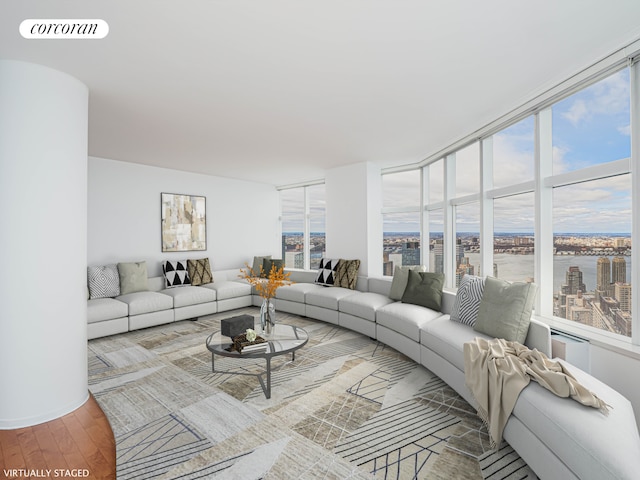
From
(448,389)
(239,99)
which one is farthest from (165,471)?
(239,99)

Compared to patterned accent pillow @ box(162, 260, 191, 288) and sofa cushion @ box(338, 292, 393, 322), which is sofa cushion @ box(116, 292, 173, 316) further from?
sofa cushion @ box(338, 292, 393, 322)

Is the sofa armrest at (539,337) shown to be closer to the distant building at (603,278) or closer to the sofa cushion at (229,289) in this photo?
the distant building at (603,278)

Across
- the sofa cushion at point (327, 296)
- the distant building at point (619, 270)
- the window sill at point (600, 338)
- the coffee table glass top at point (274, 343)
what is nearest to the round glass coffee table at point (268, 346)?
the coffee table glass top at point (274, 343)

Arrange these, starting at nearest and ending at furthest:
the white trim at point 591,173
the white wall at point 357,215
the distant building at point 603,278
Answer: the white trim at point 591,173
the distant building at point 603,278
the white wall at point 357,215

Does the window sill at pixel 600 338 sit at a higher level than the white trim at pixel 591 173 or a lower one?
lower

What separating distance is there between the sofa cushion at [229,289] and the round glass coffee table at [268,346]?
7.95ft

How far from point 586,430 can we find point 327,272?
14.4ft

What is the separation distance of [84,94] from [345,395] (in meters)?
3.37

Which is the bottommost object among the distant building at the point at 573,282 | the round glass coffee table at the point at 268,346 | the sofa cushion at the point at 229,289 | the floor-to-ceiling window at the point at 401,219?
the round glass coffee table at the point at 268,346

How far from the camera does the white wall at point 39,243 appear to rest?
2439mm

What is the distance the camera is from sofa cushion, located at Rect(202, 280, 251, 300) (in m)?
5.86

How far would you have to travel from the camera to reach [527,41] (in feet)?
7.23

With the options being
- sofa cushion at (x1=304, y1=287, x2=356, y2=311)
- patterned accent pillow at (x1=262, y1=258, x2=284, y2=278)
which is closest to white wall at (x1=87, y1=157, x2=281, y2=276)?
patterned accent pillow at (x1=262, y1=258, x2=284, y2=278)

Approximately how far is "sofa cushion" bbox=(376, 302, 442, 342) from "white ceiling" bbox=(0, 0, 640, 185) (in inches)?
84.9
